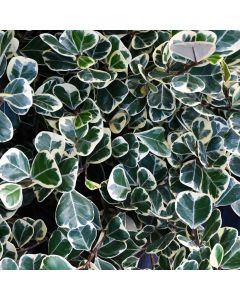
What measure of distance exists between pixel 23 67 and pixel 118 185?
26cm

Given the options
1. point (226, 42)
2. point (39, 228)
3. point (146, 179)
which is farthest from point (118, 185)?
point (226, 42)

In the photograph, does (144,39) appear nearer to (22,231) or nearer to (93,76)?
(93,76)

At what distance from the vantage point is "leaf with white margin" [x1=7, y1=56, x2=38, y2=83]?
0.75 m

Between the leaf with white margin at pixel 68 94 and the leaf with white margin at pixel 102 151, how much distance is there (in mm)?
75

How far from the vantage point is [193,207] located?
753 millimetres

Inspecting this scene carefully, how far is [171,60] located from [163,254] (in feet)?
1.15

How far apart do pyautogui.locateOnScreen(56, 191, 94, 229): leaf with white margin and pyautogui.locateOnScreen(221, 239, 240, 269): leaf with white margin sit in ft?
0.79

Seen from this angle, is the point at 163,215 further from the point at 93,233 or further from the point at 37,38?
the point at 37,38

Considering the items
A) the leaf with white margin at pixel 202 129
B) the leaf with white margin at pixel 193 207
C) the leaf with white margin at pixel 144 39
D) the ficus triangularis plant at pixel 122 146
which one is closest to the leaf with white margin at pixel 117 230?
the ficus triangularis plant at pixel 122 146

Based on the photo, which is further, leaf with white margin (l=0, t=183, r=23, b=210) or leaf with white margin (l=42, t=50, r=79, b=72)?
leaf with white margin (l=42, t=50, r=79, b=72)

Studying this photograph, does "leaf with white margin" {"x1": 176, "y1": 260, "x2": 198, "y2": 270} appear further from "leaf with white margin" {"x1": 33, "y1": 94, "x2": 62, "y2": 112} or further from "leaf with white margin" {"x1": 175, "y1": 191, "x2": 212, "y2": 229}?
"leaf with white margin" {"x1": 33, "y1": 94, "x2": 62, "y2": 112}

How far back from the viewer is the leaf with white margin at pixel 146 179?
0.81 meters

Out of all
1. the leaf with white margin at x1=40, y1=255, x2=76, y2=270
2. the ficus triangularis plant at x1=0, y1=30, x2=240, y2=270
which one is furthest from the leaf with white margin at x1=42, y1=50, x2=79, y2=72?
the leaf with white margin at x1=40, y1=255, x2=76, y2=270
